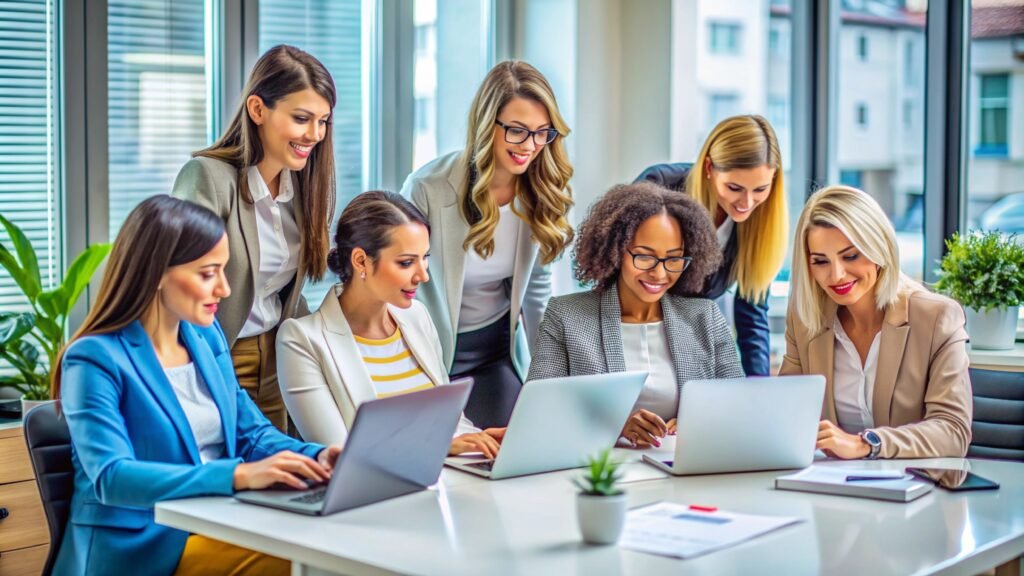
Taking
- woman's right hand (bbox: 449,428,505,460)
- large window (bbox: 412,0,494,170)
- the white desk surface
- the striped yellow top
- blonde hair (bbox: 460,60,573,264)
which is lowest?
the white desk surface

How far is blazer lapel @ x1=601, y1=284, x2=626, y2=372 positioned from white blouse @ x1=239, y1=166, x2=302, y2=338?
0.77 meters

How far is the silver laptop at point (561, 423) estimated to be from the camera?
207cm

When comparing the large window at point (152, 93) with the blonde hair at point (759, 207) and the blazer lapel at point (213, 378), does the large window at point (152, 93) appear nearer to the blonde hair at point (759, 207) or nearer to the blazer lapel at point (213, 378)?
the blazer lapel at point (213, 378)

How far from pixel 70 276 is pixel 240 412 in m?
0.94

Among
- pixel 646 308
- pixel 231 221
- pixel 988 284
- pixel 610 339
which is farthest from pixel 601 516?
pixel 988 284

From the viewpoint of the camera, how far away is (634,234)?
2.74m

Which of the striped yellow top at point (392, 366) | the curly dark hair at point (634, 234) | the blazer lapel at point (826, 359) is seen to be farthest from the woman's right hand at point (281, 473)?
the blazer lapel at point (826, 359)

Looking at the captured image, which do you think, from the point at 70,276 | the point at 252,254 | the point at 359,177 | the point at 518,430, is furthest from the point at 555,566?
the point at 359,177

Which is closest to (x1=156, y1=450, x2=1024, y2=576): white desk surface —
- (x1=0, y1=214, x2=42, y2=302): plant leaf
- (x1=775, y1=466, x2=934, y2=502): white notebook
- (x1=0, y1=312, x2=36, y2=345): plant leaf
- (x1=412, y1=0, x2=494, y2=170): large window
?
(x1=775, y1=466, x2=934, y2=502): white notebook

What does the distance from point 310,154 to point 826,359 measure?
1340 millimetres

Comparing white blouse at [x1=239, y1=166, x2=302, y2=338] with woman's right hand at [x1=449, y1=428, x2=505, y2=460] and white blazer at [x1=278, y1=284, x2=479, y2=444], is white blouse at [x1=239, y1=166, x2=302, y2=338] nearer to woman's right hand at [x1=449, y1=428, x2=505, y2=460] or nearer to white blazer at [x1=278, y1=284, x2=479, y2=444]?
white blazer at [x1=278, y1=284, x2=479, y2=444]

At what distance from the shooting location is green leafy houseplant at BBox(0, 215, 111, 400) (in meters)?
2.88

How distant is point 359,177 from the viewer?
4.02 metres

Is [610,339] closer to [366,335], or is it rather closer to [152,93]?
[366,335]
